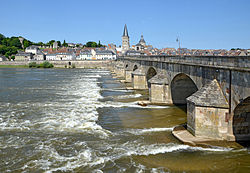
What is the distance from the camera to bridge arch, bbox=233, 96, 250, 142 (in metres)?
12.4

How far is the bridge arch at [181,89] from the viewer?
22.3m

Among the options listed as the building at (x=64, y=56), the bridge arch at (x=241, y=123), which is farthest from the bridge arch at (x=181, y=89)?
the building at (x=64, y=56)

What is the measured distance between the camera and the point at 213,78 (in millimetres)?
14117

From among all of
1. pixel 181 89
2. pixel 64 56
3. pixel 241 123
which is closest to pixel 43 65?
pixel 64 56

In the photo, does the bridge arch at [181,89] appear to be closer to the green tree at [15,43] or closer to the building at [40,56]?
the building at [40,56]

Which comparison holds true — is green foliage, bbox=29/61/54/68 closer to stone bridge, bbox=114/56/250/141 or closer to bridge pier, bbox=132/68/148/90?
bridge pier, bbox=132/68/148/90

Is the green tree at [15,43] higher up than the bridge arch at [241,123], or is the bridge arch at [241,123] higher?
the green tree at [15,43]

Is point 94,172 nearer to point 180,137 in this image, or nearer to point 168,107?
point 180,137

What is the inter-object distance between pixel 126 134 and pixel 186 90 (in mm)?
9517

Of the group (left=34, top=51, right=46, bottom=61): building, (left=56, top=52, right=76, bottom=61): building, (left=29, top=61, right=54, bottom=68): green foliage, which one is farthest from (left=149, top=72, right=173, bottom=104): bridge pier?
(left=34, top=51, right=46, bottom=61): building

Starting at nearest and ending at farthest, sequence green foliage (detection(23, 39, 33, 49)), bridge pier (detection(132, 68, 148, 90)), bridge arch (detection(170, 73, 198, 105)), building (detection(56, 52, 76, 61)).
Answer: bridge arch (detection(170, 73, 198, 105)) < bridge pier (detection(132, 68, 148, 90)) < building (detection(56, 52, 76, 61)) < green foliage (detection(23, 39, 33, 49))

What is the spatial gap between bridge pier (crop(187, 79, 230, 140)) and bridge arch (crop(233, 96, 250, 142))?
1.24 ft

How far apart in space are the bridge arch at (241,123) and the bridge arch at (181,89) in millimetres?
9665

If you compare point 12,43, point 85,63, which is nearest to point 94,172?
point 85,63
